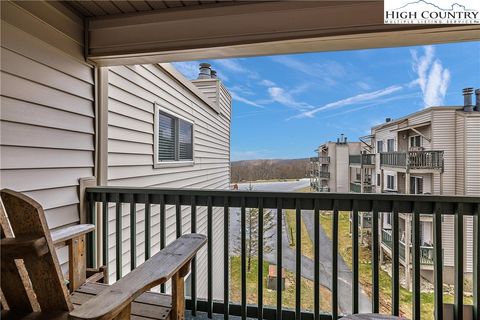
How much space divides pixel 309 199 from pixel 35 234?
1.54 metres

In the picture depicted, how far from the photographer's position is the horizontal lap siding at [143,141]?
2.77m

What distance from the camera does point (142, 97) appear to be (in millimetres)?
3344

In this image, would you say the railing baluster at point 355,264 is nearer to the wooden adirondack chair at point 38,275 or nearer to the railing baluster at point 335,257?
the railing baluster at point 335,257

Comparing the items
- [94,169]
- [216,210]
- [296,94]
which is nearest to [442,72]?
[296,94]

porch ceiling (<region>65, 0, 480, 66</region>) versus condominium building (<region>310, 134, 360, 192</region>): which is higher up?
porch ceiling (<region>65, 0, 480, 66</region>)

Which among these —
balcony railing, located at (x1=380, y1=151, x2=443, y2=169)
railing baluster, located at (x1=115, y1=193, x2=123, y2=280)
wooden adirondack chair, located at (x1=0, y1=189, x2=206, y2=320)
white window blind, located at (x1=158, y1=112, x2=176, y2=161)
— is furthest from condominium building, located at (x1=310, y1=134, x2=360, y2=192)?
wooden adirondack chair, located at (x1=0, y1=189, x2=206, y2=320)

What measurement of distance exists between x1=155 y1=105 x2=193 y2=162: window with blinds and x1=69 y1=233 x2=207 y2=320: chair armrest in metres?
2.63

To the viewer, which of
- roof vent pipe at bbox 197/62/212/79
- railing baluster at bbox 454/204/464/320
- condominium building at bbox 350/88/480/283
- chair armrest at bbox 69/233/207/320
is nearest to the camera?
chair armrest at bbox 69/233/207/320

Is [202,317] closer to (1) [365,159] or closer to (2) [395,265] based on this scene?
(2) [395,265]

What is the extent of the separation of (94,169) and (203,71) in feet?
18.7

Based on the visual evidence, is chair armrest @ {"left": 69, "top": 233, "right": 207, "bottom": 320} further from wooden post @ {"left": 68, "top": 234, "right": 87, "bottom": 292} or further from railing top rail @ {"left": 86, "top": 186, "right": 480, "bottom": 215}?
wooden post @ {"left": 68, "top": 234, "right": 87, "bottom": 292}

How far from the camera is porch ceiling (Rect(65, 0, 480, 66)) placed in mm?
1776

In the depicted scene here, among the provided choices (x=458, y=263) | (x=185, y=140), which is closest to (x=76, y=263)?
(x=458, y=263)

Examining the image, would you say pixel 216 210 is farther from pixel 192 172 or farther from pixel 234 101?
pixel 234 101
